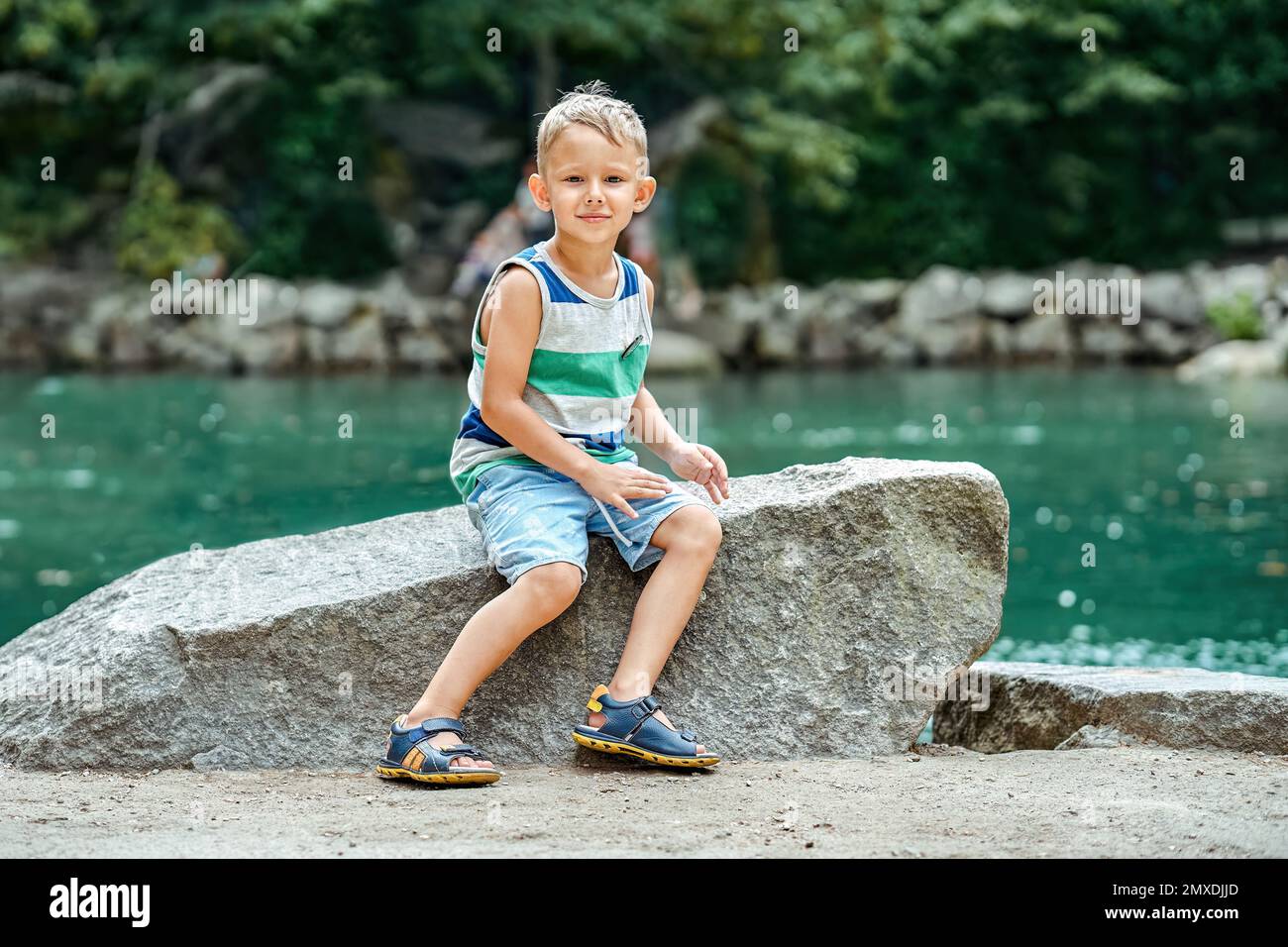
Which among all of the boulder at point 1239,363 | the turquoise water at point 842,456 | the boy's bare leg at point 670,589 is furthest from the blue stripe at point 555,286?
the boulder at point 1239,363

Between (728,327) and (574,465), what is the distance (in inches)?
549

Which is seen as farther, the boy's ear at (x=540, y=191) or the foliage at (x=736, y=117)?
the foliage at (x=736, y=117)

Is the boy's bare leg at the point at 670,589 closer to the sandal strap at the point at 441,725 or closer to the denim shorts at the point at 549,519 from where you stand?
the denim shorts at the point at 549,519

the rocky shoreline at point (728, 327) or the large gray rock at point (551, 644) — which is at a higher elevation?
the rocky shoreline at point (728, 327)

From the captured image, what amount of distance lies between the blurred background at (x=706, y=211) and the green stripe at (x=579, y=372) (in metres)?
6.44

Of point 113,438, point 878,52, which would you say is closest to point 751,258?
point 878,52

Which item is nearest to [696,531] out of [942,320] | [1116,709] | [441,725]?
[441,725]

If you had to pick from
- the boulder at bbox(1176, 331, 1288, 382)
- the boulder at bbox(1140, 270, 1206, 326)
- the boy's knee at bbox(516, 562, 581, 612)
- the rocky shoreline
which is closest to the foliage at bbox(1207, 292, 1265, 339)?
the rocky shoreline

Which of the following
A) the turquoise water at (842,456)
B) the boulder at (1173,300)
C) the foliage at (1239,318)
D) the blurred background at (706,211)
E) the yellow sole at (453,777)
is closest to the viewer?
the yellow sole at (453,777)

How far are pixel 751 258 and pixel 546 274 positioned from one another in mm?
16150

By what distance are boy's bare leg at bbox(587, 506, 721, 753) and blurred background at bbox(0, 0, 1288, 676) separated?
258 inches

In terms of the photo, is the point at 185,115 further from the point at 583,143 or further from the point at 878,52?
the point at 583,143

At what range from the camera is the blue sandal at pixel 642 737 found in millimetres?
2814

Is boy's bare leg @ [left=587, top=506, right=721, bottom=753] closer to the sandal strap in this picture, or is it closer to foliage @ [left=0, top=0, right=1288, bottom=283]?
the sandal strap
